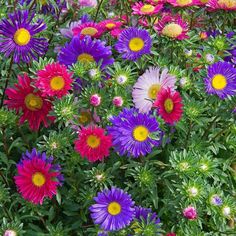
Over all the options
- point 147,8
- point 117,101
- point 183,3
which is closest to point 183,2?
point 183,3

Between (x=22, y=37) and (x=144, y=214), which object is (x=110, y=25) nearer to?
(x=22, y=37)

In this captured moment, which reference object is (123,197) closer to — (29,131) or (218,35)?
(29,131)

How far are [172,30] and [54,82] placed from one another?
0.48m

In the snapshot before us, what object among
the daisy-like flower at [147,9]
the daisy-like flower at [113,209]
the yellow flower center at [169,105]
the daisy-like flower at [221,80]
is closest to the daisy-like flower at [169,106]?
the yellow flower center at [169,105]

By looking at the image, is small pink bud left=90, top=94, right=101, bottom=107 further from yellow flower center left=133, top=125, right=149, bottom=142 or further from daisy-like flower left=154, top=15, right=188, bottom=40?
daisy-like flower left=154, top=15, right=188, bottom=40

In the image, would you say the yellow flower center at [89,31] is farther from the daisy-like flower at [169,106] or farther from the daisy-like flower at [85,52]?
the daisy-like flower at [169,106]

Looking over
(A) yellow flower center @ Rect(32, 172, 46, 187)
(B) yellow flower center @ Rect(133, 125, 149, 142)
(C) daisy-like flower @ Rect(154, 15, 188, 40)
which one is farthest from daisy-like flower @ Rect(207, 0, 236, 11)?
(A) yellow flower center @ Rect(32, 172, 46, 187)

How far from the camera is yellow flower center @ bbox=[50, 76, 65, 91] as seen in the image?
151cm

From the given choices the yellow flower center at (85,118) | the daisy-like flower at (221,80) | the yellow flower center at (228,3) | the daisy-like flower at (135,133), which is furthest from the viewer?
the yellow flower center at (228,3)

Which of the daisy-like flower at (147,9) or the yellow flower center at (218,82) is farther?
the daisy-like flower at (147,9)

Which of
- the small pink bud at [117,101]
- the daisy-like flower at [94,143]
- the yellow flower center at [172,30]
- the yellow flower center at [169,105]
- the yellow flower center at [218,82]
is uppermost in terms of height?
the yellow flower center at [172,30]

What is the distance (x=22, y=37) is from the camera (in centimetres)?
171

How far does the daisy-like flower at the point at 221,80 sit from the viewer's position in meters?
1.62

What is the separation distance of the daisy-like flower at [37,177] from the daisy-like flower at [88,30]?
21.5 inches
